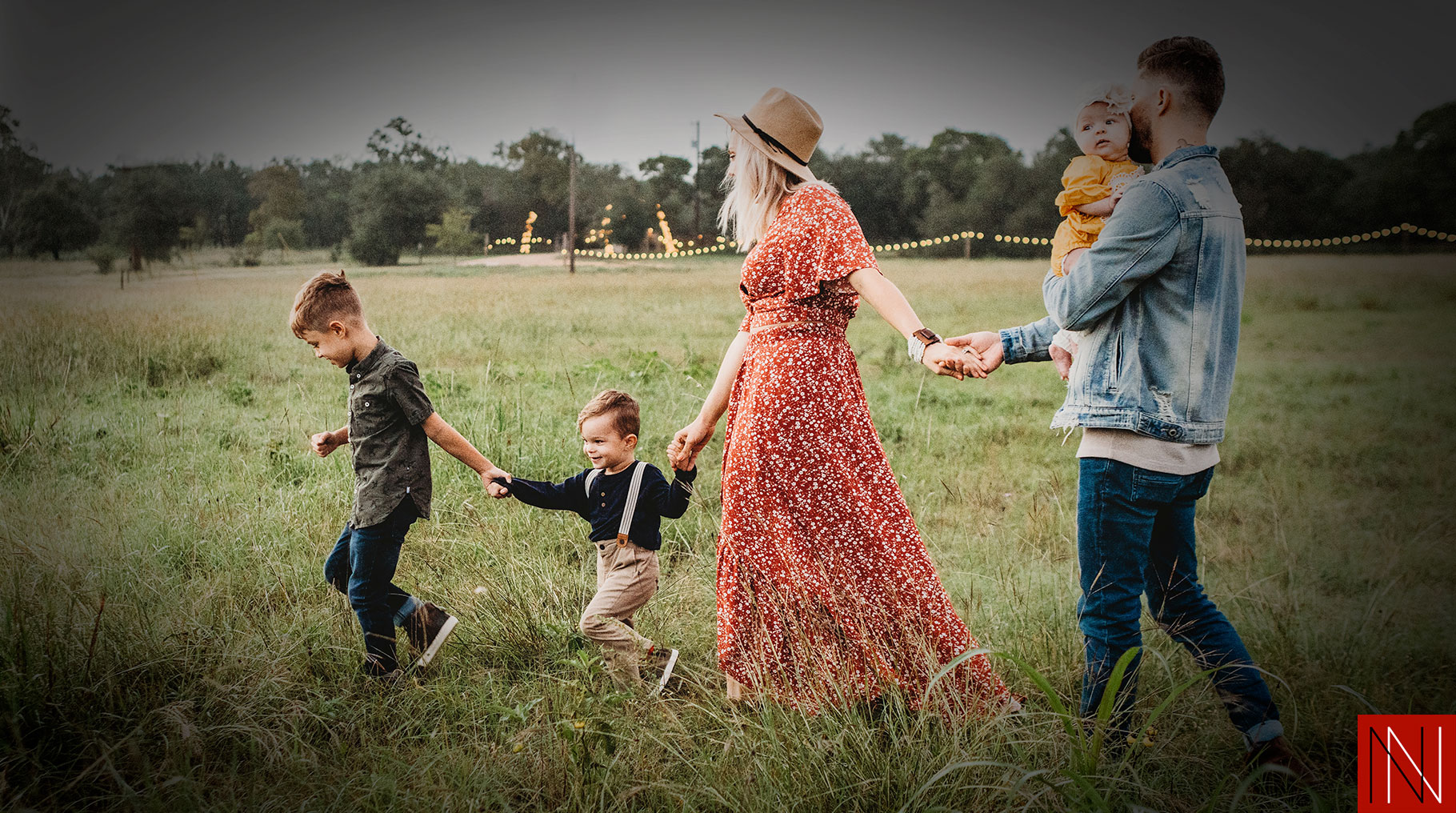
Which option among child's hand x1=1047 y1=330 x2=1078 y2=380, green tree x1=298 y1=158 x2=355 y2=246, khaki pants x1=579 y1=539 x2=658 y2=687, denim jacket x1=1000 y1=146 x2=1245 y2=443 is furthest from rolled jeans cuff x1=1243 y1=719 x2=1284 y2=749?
green tree x1=298 y1=158 x2=355 y2=246

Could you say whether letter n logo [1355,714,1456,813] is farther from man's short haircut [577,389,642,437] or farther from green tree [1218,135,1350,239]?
green tree [1218,135,1350,239]

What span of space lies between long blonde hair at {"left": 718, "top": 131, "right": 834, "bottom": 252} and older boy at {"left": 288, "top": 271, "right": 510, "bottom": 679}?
44.0 inches

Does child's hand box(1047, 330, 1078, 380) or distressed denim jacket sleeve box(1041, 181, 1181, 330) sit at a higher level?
distressed denim jacket sleeve box(1041, 181, 1181, 330)

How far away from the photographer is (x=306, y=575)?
3.16 meters

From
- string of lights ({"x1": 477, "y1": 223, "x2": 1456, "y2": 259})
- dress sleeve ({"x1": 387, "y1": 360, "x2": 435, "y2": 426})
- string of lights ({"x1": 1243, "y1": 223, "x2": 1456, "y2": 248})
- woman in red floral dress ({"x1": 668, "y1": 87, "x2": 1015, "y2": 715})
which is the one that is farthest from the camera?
string of lights ({"x1": 1243, "y1": 223, "x2": 1456, "y2": 248})

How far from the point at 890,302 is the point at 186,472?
128 inches

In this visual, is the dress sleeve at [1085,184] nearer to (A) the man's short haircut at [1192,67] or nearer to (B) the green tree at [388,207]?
(A) the man's short haircut at [1192,67]

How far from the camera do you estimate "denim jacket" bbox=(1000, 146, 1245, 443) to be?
81.7 inches

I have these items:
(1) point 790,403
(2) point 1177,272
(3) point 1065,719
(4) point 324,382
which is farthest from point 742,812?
(4) point 324,382

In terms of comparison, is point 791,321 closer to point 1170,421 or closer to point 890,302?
point 890,302

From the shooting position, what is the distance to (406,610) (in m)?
2.66

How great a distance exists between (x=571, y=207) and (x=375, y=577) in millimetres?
2264

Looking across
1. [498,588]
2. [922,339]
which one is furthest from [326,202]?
[922,339]

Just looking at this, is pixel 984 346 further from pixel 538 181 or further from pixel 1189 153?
pixel 538 181
